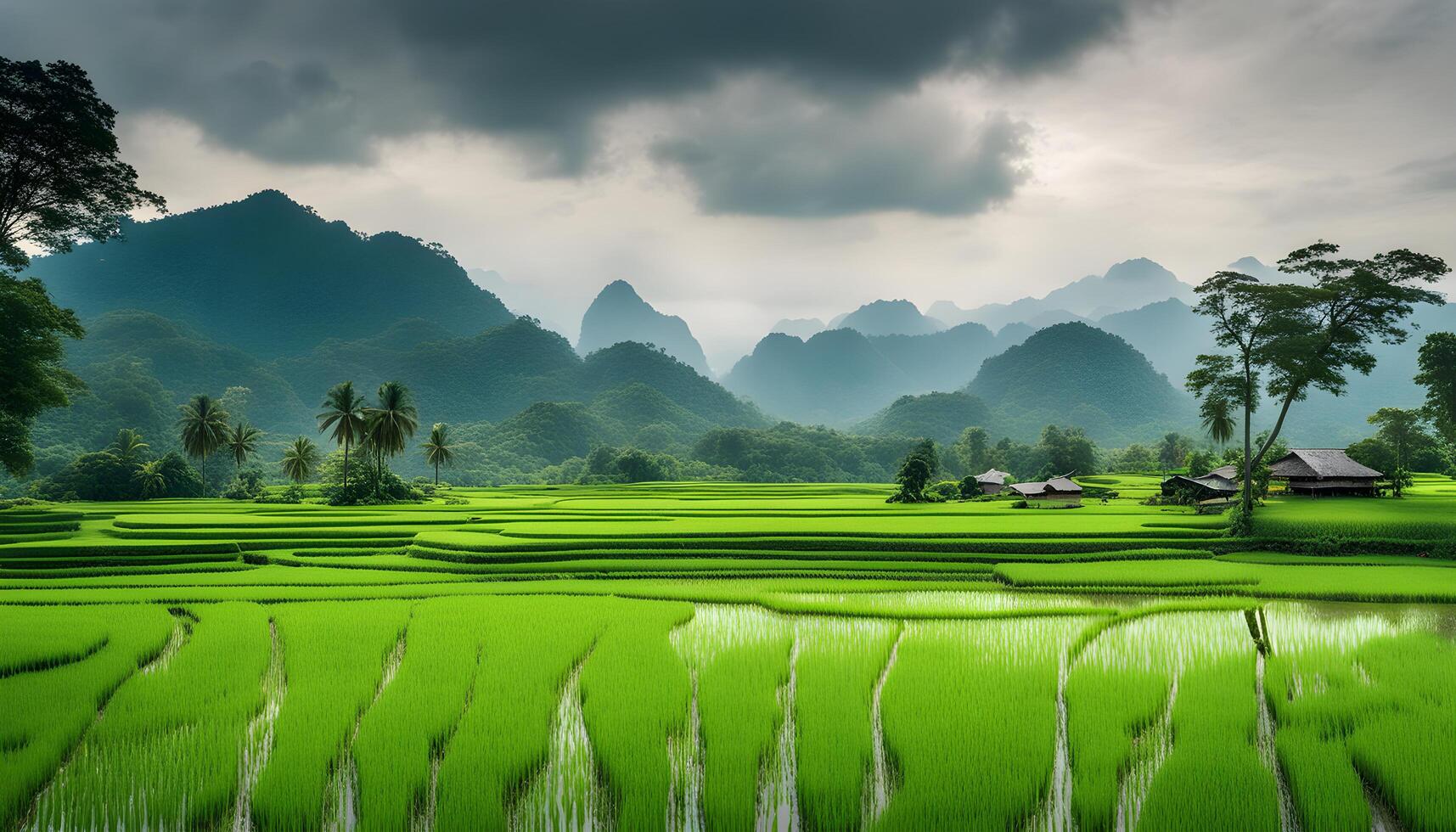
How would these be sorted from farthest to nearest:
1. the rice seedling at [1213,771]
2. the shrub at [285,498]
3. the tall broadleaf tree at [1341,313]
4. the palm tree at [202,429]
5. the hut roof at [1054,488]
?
the palm tree at [202,429]
the shrub at [285,498]
the hut roof at [1054,488]
the tall broadleaf tree at [1341,313]
the rice seedling at [1213,771]

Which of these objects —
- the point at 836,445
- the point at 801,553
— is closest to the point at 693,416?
the point at 836,445

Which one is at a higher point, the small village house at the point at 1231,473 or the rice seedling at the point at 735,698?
the small village house at the point at 1231,473

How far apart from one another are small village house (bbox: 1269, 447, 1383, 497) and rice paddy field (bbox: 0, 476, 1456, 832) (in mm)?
7092

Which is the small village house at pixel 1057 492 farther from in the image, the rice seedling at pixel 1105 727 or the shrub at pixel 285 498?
the shrub at pixel 285 498

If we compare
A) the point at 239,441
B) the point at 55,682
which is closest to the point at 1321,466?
the point at 55,682

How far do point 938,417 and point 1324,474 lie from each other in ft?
277

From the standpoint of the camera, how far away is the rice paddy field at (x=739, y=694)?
17.7ft

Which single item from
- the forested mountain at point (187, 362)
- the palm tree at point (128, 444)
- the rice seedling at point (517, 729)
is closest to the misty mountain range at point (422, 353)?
the forested mountain at point (187, 362)

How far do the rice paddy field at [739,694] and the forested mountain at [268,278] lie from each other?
11744 centimetres

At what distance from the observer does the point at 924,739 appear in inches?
256

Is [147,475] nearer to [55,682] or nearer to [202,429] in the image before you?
[202,429]

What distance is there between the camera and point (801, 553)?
1909cm

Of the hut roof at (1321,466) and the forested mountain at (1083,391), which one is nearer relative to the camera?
the hut roof at (1321,466)

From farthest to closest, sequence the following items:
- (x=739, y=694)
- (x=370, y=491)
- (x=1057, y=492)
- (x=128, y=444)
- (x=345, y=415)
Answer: (x=128, y=444), (x=345, y=415), (x=370, y=491), (x=1057, y=492), (x=739, y=694)
